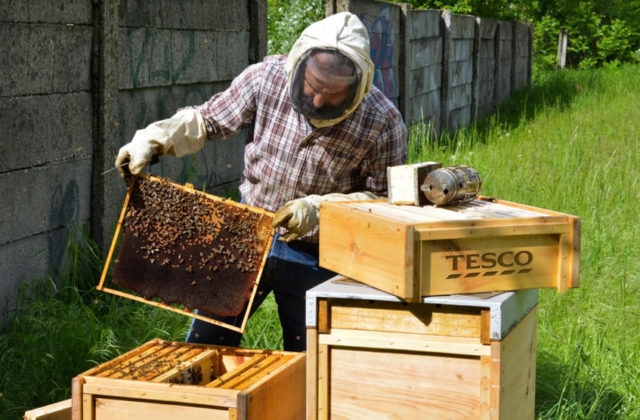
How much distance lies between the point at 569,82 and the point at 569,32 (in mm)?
8587

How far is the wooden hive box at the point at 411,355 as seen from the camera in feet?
8.14

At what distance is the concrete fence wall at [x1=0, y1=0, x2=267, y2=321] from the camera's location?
3.86 metres

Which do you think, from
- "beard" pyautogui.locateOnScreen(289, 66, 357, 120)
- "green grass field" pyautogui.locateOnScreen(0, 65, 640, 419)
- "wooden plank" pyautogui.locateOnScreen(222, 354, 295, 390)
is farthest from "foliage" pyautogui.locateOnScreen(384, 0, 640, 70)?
"wooden plank" pyautogui.locateOnScreen(222, 354, 295, 390)

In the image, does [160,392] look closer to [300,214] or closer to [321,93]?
[300,214]

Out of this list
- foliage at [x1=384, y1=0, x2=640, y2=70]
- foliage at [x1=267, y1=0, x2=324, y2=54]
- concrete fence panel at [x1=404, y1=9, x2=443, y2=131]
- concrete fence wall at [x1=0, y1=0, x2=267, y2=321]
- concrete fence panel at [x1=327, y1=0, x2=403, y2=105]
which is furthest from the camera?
foliage at [x1=384, y1=0, x2=640, y2=70]

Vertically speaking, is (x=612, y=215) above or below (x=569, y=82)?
below

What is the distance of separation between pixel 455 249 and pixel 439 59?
25.0 feet

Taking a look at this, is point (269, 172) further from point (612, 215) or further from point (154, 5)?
point (612, 215)

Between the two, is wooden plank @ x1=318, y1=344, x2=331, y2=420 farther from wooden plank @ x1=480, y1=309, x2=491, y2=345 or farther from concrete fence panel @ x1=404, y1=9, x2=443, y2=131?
concrete fence panel @ x1=404, y1=9, x2=443, y2=131

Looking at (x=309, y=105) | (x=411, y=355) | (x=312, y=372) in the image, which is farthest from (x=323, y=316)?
(x=309, y=105)

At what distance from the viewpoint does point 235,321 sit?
10.6 ft

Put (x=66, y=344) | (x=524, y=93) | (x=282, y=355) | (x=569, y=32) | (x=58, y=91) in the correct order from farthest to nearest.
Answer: (x=569, y=32), (x=524, y=93), (x=58, y=91), (x=66, y=344), (x=282, y=355)

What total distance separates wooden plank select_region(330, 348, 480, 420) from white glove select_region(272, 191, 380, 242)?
51 cm

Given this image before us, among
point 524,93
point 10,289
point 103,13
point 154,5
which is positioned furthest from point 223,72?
point 524,93
